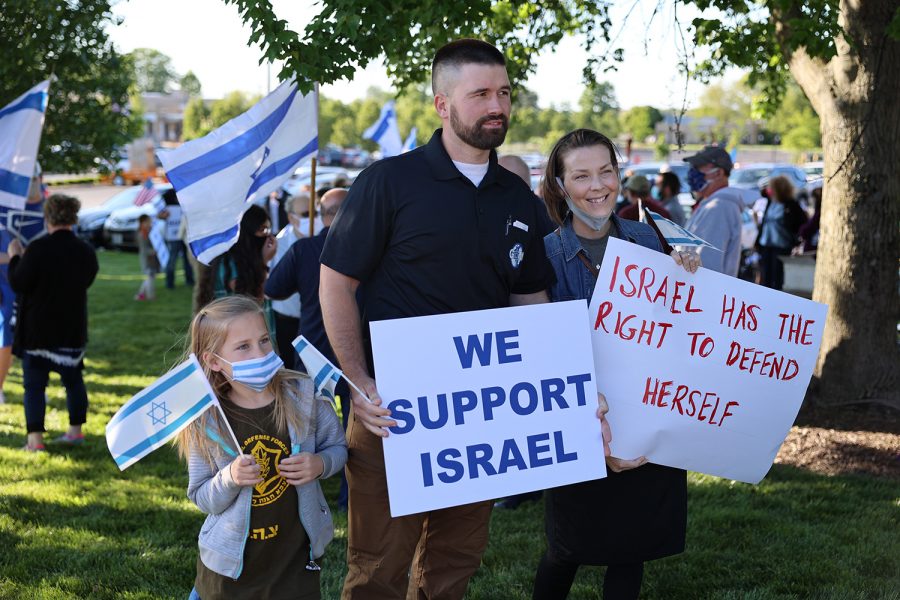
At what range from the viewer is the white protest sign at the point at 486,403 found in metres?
3.31

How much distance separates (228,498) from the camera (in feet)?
10.7

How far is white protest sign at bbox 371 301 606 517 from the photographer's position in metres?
3.31

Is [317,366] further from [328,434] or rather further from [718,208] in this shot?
[718,208]

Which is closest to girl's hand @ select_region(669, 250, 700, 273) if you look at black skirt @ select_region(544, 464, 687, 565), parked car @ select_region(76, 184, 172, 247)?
black skirt @ select_region(544, 464, 687, 565)

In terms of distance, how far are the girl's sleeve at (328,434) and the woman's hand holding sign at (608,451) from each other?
91 centimetres

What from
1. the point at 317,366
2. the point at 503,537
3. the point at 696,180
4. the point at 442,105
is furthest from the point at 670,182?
the point at 317,366

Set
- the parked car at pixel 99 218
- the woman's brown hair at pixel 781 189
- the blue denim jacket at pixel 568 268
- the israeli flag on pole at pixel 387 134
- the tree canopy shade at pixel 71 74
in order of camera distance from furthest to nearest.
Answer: the parked car at pixel 99 218 → the woman's brown hair at pixel 781 189 → the israeli flag on pole at pixel 387 134 → the tree canopy shade at pixel 71 74 → the blue denim jacket at pixel 568 268

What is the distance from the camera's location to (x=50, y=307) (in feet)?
23.9

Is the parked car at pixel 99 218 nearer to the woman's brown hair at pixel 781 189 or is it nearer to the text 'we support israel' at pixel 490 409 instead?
the woman's brown hair at pixel 781 189

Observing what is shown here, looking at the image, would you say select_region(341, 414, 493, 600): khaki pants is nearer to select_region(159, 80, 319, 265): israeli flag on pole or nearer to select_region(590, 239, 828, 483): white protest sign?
select_region(590, 239, 828, 483): white protest sign

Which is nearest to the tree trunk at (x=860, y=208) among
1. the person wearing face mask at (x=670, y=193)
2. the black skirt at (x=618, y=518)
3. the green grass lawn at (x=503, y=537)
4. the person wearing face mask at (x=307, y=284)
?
the green grass lawn at (x=503, y=537)

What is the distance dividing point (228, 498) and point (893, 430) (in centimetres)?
552

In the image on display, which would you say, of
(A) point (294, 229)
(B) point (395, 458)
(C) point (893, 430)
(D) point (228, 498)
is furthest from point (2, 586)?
(C) point (893, 430)

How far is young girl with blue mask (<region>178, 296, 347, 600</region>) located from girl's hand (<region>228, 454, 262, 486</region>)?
60 millimetres
